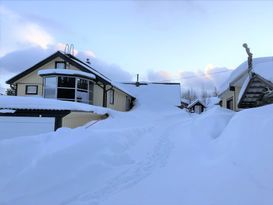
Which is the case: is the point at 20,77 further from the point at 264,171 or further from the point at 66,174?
the point at 264,171

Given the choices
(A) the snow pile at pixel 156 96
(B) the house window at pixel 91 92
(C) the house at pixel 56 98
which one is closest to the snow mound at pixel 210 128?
(C) the house at pixel 56 98

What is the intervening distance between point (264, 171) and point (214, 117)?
7.47 meters

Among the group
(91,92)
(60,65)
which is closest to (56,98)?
(91,92)

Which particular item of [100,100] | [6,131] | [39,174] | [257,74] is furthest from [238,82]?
[39,174]

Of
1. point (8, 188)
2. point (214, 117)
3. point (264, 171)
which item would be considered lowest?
point (8, 188)

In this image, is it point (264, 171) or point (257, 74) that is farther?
point (257, 74)

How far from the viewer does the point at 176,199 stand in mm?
5586

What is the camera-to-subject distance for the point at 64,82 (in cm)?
2555

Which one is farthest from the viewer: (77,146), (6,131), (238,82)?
(238,82)

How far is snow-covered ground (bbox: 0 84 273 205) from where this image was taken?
18.6ft

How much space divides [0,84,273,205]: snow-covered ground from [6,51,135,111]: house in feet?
50.5

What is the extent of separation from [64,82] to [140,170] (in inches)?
741

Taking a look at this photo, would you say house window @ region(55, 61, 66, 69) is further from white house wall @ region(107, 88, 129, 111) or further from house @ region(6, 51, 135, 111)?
white house wall @ region(107, 88, 129, 111)

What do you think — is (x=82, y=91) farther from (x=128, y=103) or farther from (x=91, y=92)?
(x=128, y=103)
